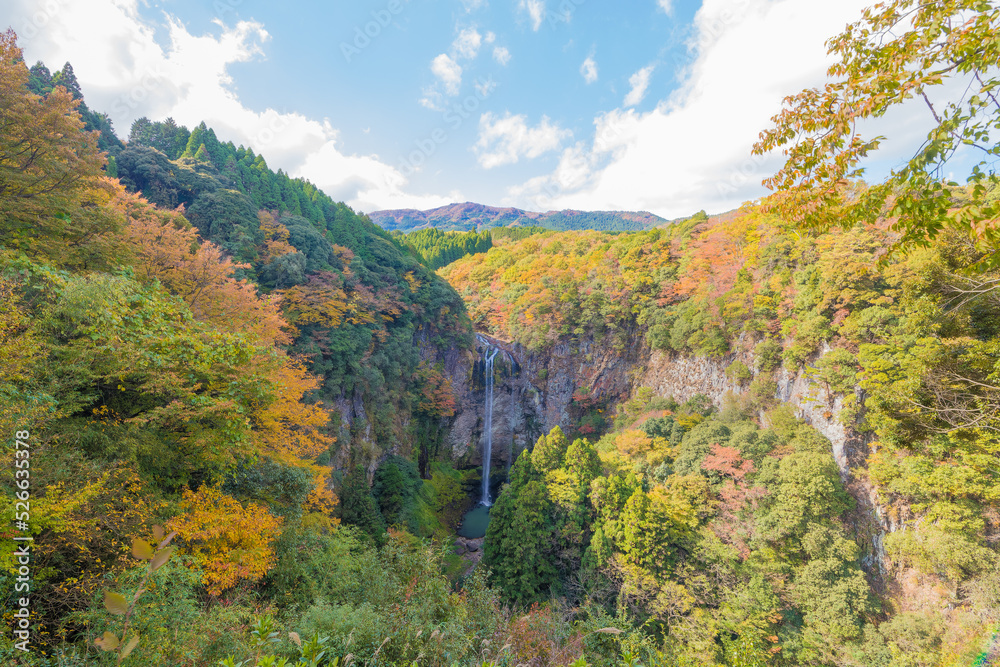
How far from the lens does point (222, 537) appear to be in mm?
8188

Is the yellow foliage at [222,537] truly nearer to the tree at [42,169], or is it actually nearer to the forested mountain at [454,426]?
the forested mountain at [454,426]

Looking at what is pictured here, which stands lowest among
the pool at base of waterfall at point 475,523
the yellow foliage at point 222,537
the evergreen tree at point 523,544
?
the pool at base of waterfall at point 475,523

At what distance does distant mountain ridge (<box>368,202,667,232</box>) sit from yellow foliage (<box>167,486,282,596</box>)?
141619 mm

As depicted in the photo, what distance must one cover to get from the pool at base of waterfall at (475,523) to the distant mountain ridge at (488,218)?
127m

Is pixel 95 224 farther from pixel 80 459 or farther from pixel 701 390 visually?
pixel 701 390

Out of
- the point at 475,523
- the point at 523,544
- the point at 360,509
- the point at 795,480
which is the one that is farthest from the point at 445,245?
the point at 795,480

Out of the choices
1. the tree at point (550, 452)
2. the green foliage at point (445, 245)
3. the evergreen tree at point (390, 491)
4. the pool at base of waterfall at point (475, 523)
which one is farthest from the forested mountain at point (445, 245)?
the tree at point (550, 452)

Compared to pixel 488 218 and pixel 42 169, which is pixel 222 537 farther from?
pixel 488 218

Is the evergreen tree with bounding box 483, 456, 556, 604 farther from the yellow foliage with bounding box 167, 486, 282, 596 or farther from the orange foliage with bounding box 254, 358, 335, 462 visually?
the yellow foliage with bounding box 167, 486, 282, 596

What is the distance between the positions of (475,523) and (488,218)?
156641 millimetres

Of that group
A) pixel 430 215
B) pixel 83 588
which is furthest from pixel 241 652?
pixel 430 215

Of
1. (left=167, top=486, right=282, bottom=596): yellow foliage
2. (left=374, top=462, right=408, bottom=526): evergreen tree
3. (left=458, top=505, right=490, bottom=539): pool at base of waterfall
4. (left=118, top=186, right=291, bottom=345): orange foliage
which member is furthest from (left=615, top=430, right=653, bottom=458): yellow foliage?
(left=118, top=186, right=291, bottom=345): orange foliage

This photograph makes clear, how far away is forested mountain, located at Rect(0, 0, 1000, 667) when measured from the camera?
16.3ft

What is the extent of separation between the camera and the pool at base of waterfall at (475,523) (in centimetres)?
2489
